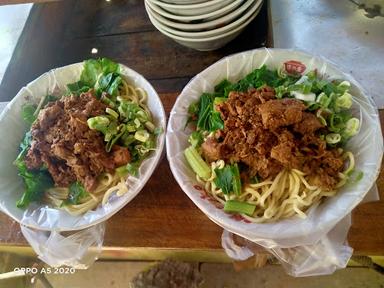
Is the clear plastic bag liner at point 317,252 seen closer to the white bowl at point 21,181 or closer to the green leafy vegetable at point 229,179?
the green leafy vegetable at point 229,179

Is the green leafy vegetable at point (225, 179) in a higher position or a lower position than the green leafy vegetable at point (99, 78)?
lower

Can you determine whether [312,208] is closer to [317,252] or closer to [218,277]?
[317,252]

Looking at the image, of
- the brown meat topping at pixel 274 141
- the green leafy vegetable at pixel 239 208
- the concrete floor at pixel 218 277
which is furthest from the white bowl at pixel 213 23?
the concrete floor at pixel 218 277

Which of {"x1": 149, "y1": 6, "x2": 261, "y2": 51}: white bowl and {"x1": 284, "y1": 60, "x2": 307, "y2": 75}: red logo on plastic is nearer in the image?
{"x1": 284, "y1": 60, "x2": 307, "y2": 75}: red logo on plastic

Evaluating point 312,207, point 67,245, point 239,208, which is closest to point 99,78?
point 67,245

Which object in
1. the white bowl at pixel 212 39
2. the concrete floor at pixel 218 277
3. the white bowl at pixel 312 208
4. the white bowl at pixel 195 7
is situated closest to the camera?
the white bowl at pixel 312 208

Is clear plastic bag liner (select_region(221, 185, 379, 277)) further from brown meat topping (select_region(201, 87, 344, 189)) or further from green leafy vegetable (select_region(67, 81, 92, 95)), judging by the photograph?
green leafy vegetable (select_region(67, 81, 92, 95))

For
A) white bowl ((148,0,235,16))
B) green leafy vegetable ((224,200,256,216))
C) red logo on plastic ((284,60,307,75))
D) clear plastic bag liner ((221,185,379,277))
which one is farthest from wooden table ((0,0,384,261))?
red logo on plastic ((284,60,307,75))
